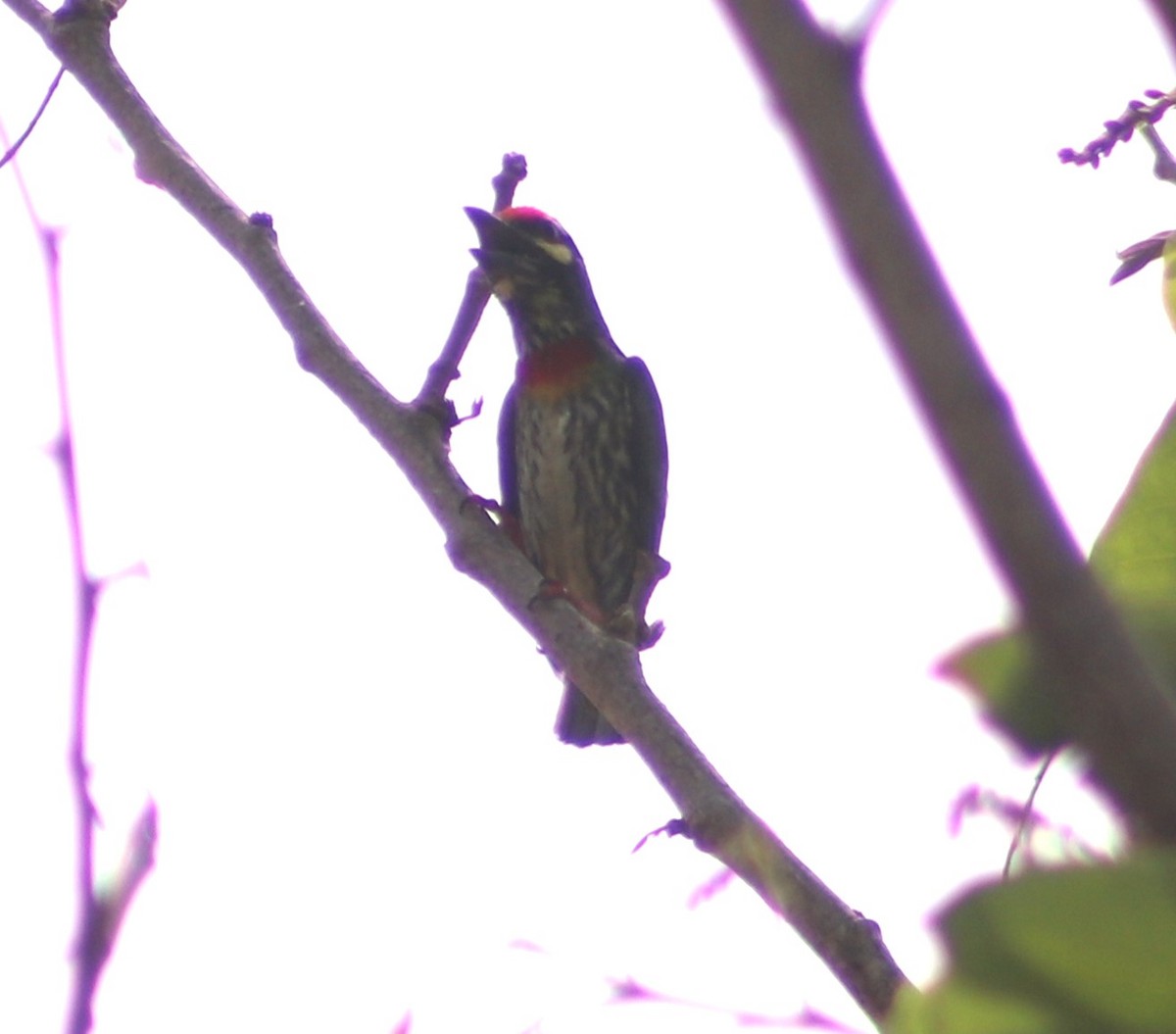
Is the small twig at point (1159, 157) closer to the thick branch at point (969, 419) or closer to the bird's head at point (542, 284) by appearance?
the thick branch at point (969, 419)

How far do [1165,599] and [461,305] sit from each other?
2.33m

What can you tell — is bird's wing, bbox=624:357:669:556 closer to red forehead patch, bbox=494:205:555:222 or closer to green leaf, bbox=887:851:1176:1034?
red forehead patch, bbox=494:205:555:222

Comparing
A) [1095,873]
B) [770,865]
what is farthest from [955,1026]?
[770,865]

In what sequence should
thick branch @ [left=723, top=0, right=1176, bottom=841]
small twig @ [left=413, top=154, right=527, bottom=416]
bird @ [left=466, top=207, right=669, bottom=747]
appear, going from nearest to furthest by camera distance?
1. thick branch @ [left=723, top=0, right=1176, bottom=841]
2. small twig @ [left=413, top=154, right=527, bottom=416]
3. bird @ [left=466, top=207, right=669, bottom=747]

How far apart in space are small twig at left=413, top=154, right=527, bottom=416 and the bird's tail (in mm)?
2686

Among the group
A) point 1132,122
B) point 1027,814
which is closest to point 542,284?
point 1132,122

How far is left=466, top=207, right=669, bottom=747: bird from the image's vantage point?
573cm

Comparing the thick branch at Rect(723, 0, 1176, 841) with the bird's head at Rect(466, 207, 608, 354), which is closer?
the thick branch at Rect(723, 0, 1176, 841)

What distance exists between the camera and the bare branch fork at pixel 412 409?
8.13ft

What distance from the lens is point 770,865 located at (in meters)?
1.91

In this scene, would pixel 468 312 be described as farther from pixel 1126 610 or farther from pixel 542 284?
pixel 542 284

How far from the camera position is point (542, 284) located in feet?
19.6

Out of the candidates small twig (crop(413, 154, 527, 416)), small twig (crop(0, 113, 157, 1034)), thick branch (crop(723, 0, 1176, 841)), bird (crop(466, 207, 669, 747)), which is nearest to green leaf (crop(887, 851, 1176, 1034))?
thick branch (crop(723, 0, 1176, 841))

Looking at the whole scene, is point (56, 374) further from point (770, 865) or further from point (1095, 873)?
point (770, 865)
